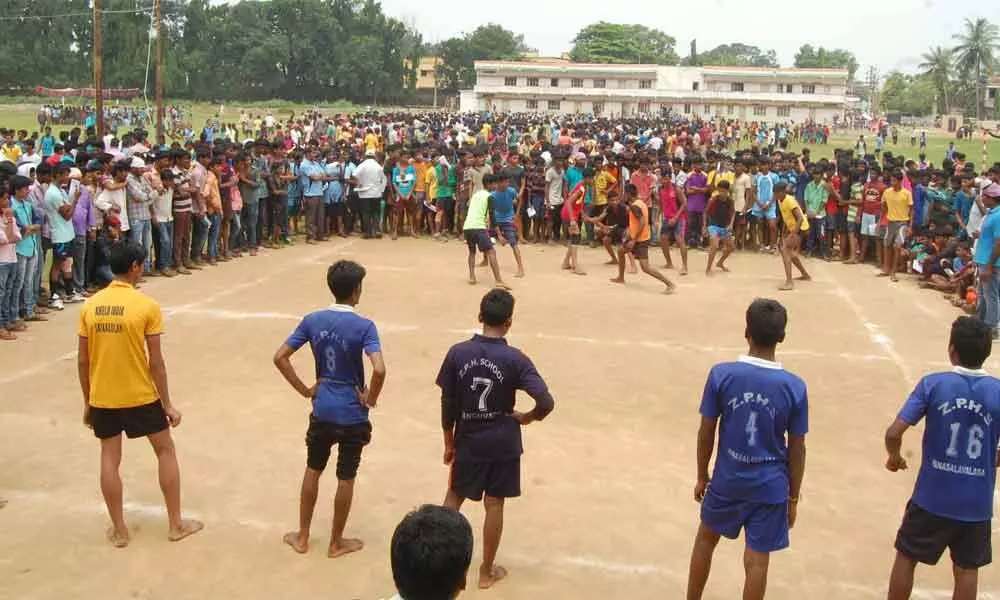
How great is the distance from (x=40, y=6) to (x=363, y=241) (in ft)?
266

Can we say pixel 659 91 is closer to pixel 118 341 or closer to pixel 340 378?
pixel 340 378

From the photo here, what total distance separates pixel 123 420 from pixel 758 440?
11.6 ft

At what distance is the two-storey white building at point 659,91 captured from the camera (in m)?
82.6

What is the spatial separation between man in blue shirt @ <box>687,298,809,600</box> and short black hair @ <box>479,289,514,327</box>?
1.11 m

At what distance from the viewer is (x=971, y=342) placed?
429 centimetres

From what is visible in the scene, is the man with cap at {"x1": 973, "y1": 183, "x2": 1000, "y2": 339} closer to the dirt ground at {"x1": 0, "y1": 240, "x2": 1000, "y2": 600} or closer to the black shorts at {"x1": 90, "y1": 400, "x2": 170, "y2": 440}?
the dirt ground at {"x1": 0, "y1": 240, "x2": 1000, "y2": 600}

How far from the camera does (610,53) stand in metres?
106

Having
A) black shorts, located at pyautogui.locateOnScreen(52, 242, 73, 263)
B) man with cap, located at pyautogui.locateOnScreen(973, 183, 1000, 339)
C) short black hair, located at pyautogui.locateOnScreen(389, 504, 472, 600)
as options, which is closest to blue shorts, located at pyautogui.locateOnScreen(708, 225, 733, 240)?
man with cap, located at pyautogui.locateOnScreen(973, 183, 1000, 339)

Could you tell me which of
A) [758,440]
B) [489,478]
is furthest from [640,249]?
[758,440]

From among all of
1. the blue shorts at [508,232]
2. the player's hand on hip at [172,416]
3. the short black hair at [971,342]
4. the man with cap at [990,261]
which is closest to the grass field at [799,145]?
the blue shorts at [508,232]

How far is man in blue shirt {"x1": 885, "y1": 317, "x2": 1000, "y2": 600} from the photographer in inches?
169

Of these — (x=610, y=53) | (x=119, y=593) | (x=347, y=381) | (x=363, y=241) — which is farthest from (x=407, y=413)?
(x=610, y=53)

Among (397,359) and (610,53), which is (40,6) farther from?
(397,359)

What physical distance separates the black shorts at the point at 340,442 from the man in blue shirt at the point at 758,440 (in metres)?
1.98
